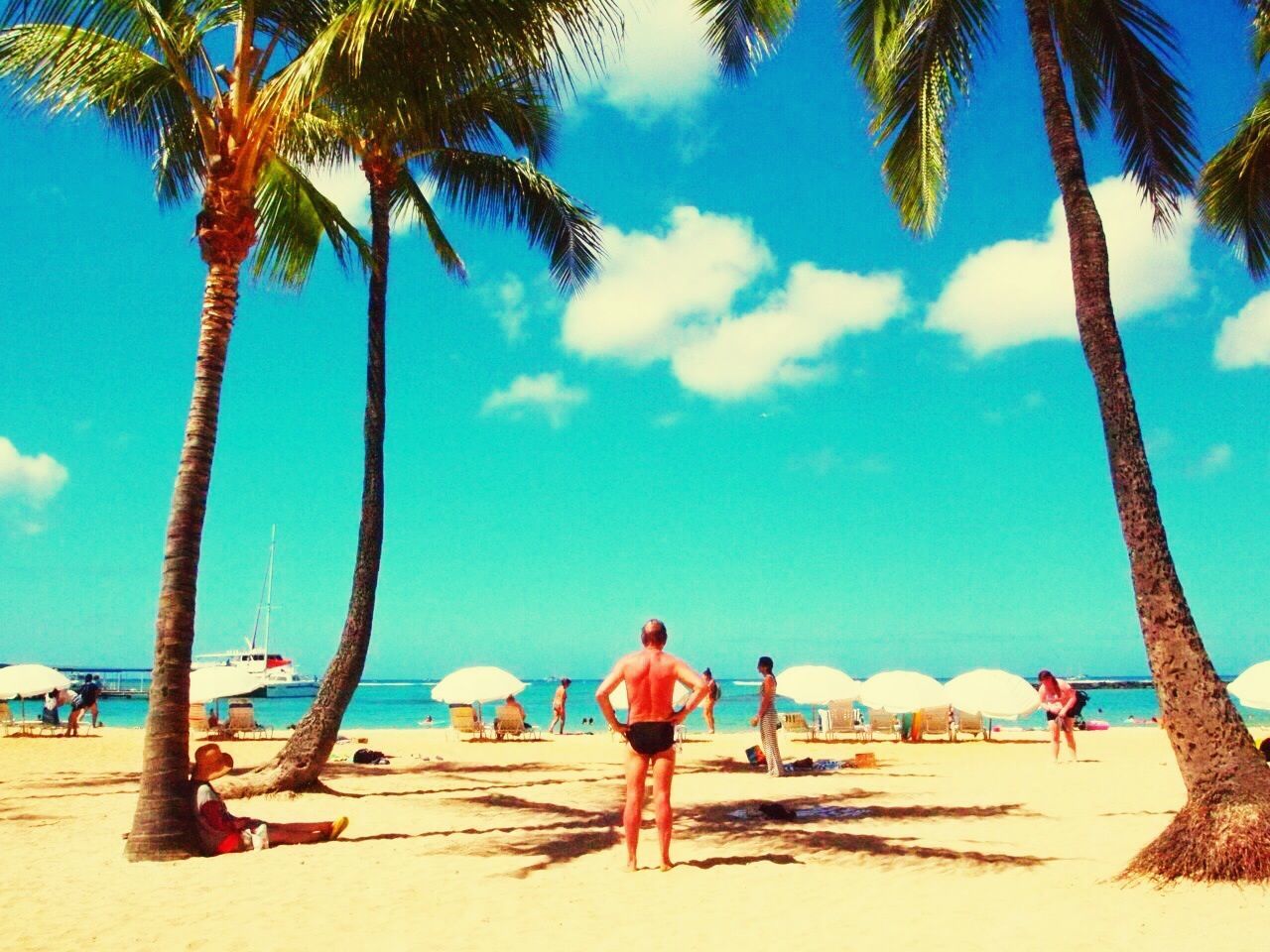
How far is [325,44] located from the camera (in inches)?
275

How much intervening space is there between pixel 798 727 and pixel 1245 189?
1547cm

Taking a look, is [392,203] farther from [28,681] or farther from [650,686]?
[28,681]

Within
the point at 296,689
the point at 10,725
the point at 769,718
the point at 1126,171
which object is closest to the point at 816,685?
the point at 769,718

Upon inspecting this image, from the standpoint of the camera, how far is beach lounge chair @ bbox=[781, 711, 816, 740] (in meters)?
21.7

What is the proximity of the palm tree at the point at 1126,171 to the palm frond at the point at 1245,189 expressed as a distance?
1494 millimetres

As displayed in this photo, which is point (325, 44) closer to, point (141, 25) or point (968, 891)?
point (141, 25)

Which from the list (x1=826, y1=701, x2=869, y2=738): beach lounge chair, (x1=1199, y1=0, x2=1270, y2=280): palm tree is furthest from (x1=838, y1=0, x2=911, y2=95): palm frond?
(x1=826, y1=701, x2=869, y2=738): beach lounge chair

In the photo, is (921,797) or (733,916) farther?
(921,797)

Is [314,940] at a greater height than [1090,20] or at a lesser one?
lesser

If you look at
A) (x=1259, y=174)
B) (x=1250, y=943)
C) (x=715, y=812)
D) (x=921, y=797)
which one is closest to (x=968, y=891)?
(x=1250, y=943)

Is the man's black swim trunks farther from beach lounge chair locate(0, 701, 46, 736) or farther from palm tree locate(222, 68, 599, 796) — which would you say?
beach lounge chair locate(0, 701, 46, 736)

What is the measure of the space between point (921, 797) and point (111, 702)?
79.6m

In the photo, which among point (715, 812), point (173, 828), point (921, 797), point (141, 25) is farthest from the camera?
point (921, 797)

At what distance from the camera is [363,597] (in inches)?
429
